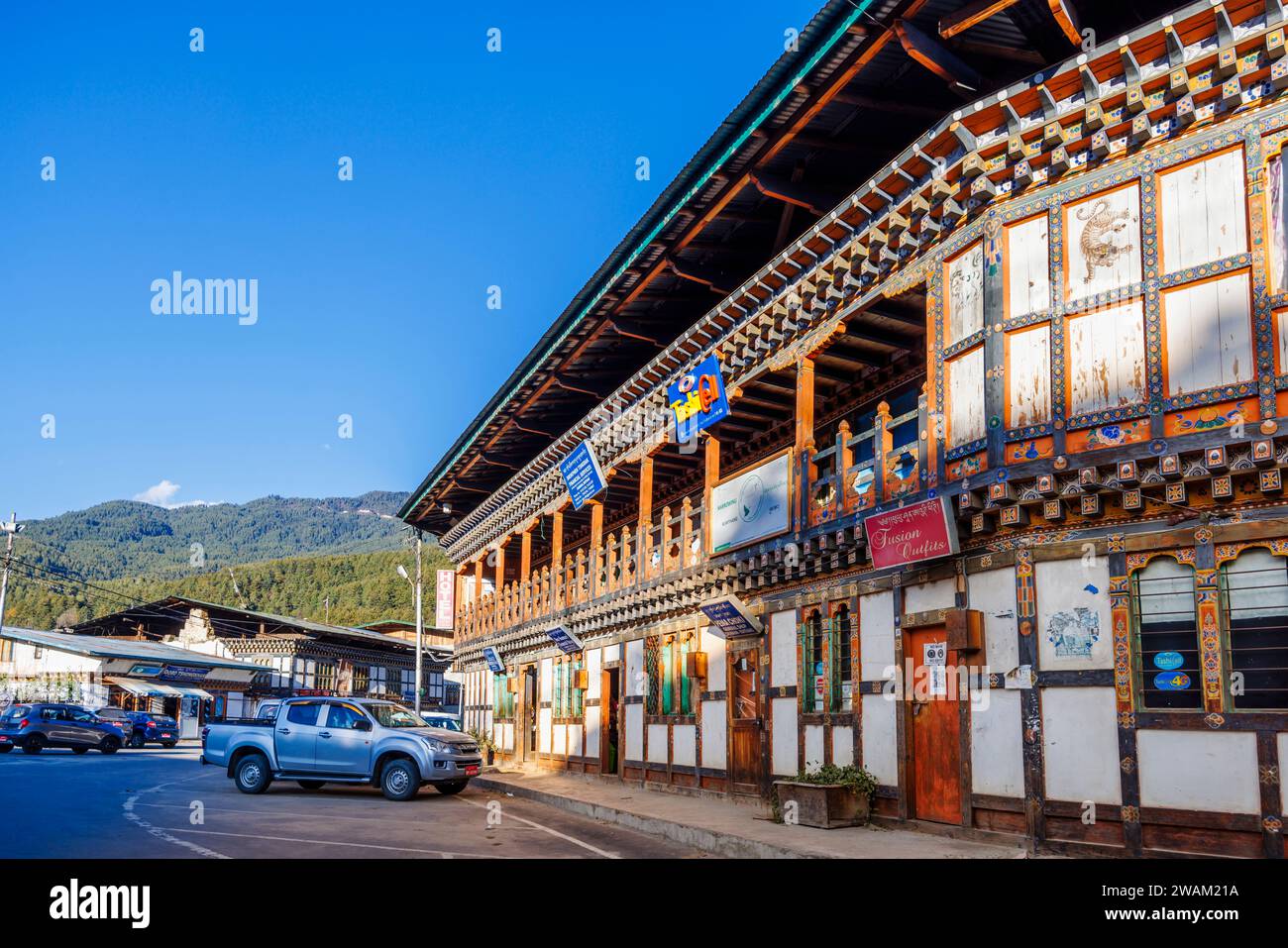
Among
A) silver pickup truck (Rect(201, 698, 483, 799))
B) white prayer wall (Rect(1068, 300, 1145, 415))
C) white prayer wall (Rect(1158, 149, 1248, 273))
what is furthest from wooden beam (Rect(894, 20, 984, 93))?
silver pickup truck (Rect(201, 698, 483, 799))

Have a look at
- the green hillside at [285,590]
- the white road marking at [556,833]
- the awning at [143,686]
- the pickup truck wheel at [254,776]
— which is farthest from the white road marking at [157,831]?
the green hillside at [285,590]

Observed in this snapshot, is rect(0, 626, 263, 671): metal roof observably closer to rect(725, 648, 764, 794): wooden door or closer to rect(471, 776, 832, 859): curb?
rect(471, 776, 832, 859): curb

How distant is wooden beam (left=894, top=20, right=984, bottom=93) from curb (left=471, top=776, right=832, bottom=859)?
33.5 ft

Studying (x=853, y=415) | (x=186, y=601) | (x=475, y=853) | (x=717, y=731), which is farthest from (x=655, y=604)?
(x=186, y=601)

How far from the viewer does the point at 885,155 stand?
1903 centimetres

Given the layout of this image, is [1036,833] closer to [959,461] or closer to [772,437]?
[959,461]

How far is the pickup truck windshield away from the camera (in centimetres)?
2256

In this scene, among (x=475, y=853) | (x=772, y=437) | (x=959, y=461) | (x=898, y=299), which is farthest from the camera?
(x=772, y=437)

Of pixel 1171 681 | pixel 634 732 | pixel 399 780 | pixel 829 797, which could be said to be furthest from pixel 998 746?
pixel 634 732

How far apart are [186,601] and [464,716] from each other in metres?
35.0

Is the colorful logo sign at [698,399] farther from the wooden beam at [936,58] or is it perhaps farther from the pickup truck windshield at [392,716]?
the pickup truck windshield at [392,716]

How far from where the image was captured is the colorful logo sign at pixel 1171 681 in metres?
12.0

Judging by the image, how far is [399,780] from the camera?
21.5 meters
